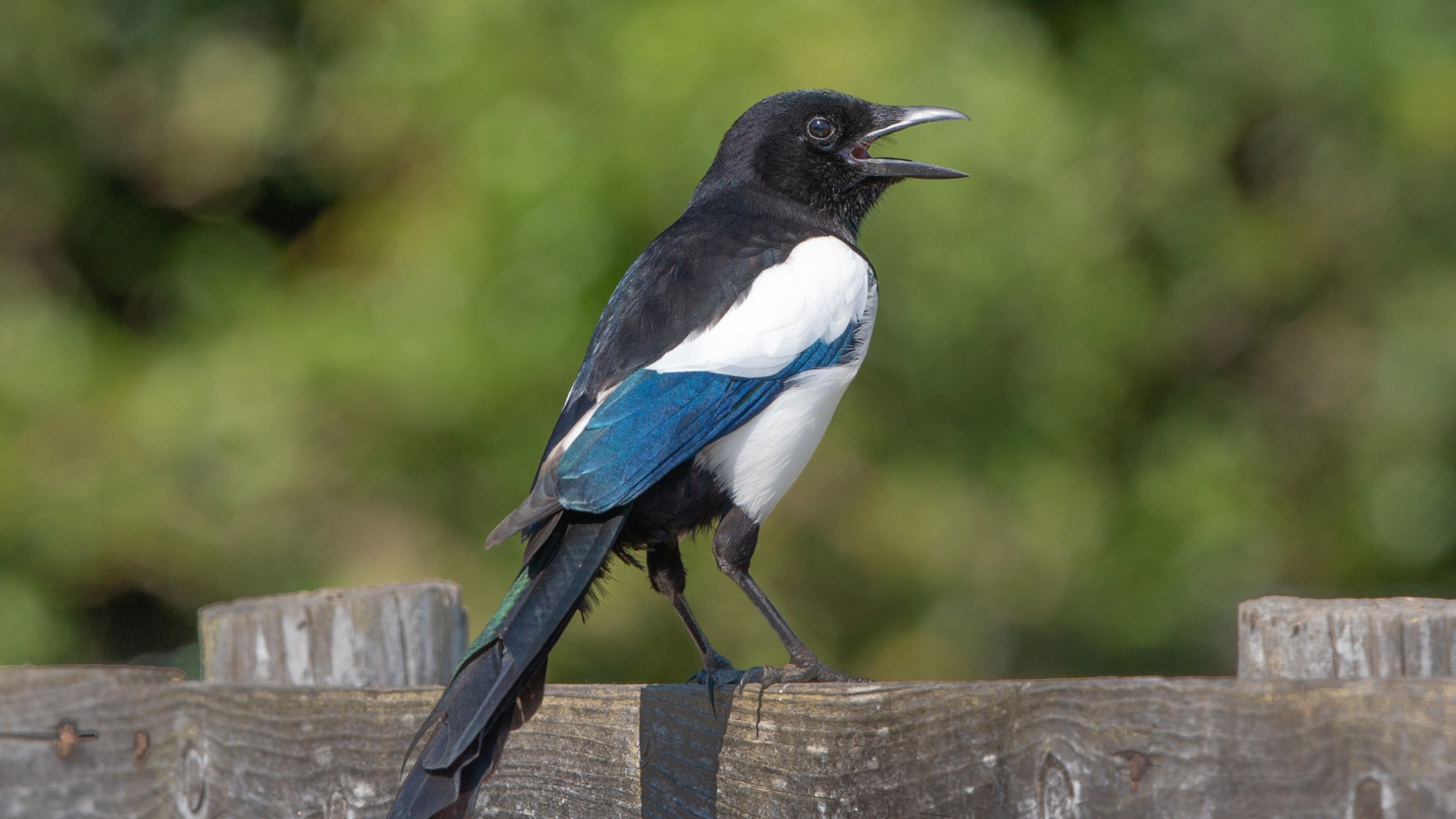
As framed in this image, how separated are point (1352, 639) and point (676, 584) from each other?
1.06 metres

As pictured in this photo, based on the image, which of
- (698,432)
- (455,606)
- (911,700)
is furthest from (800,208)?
(911,700)

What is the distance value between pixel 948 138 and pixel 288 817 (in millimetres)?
2288

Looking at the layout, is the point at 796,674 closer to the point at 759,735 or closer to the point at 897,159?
the point at 759,735

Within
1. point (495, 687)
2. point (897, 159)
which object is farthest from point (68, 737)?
point (897, 159)

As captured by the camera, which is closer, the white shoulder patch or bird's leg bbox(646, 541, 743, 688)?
the white shoulder patch

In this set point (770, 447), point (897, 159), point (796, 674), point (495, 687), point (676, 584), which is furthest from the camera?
point (897, 159)

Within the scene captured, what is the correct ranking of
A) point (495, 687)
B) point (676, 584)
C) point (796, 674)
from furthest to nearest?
point (676, 584) → point (796, 674) → point (495, 687)

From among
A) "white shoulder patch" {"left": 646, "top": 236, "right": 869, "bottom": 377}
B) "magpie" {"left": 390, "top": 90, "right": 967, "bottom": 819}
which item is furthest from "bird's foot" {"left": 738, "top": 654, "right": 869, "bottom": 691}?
"white shoulder patch" {"left": 646, "top": 236, "right": 869, "bottom": 377}

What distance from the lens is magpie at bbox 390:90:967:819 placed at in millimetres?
1585

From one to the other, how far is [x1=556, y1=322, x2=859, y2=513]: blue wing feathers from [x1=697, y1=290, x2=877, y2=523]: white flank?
0.08 feet

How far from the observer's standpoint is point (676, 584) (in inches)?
85.4

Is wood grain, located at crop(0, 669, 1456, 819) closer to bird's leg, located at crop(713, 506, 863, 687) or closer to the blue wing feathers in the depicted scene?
the blue wing feathers

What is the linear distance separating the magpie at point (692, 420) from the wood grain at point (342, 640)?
286 mm

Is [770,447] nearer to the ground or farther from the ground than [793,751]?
farther from the ground
